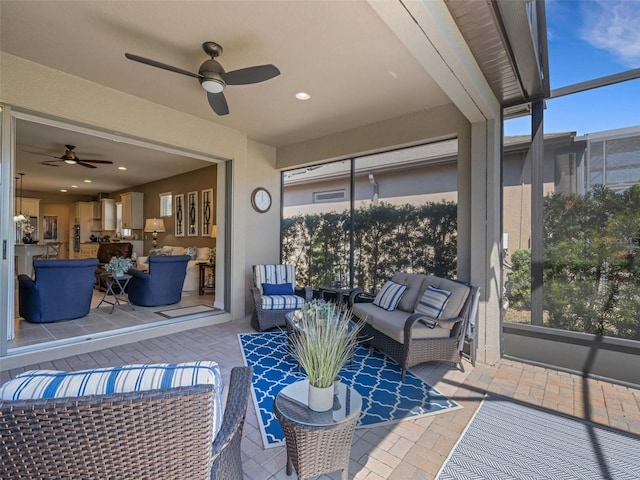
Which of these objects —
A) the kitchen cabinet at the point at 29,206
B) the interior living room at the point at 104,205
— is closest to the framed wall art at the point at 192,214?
the interior living room at the point at 104,205

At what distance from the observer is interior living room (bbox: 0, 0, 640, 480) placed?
5.59 ft

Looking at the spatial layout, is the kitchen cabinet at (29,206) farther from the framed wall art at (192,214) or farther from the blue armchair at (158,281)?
the blue armchair at (158,281)

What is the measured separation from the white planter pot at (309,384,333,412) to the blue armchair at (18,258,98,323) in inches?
178

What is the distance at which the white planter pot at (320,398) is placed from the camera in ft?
5.61

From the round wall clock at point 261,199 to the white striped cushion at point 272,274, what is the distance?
4.04 feet

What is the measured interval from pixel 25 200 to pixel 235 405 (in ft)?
45.3

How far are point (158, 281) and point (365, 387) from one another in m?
4.38

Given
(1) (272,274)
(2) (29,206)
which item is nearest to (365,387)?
(1) (272,274)

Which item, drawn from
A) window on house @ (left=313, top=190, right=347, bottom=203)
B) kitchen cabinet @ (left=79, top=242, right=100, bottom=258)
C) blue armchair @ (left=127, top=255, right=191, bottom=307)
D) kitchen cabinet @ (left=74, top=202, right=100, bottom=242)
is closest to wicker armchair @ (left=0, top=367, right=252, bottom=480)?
window on house @ (left=313, top=190, right=347, bottom=203)

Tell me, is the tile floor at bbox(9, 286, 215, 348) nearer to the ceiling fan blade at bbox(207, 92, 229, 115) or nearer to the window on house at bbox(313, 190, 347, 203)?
the window on house at bbox(313, 190, 347, 203)

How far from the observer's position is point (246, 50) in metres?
2.97

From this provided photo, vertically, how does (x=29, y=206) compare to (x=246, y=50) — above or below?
below

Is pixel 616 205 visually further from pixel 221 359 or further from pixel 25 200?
pixel 25 200

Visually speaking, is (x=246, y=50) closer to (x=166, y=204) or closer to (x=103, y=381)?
(x=103, y=381)
